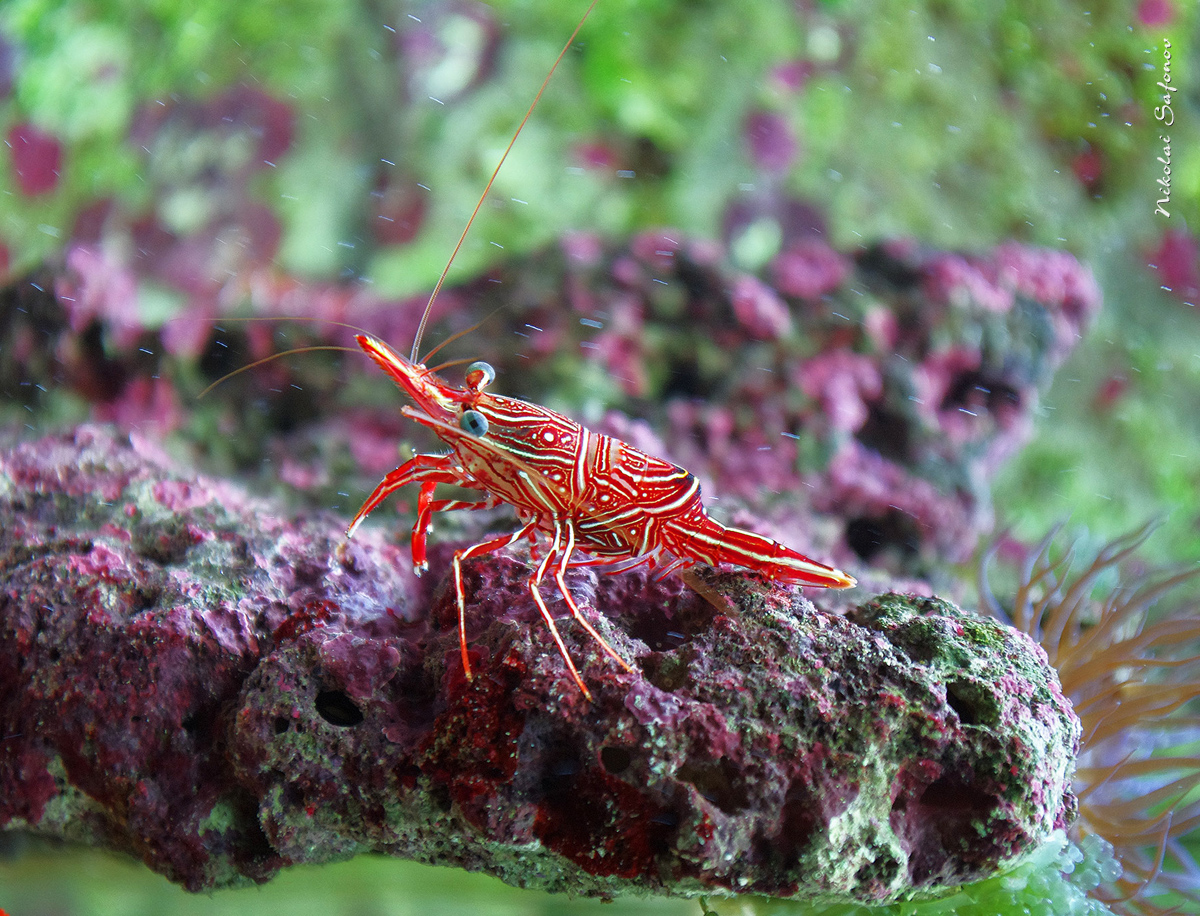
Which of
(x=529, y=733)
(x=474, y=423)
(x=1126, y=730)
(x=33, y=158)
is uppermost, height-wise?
(x=474, y=423)

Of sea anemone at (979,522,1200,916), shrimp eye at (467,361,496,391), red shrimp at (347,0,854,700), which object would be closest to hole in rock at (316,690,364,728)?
red shrimp at (347,0,854,700)

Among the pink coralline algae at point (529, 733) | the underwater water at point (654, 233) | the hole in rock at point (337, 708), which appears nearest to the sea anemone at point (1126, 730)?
the underwater water at point (654, 233)

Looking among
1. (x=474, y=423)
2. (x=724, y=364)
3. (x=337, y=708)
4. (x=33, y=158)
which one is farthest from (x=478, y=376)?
(x=33, y=158)

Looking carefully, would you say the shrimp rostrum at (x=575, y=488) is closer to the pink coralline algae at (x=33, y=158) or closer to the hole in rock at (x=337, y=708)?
the hole in rock at (x=337, y=708)

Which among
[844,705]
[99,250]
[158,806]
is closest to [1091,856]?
[844,705]

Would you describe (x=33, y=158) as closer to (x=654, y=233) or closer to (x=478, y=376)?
(x=654, y=233)

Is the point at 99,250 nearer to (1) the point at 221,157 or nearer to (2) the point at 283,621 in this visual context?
(1) the point at 221,157

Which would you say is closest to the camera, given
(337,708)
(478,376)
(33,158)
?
(337,708)
